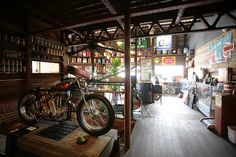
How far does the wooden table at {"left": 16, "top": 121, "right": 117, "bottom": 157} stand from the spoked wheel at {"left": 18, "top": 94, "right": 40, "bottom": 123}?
1.93 feet

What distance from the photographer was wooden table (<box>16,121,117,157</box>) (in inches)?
77.4

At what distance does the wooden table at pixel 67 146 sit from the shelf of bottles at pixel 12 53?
2010 mm

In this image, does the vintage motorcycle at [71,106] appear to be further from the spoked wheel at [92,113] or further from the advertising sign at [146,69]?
the advertising sign at [146,69]

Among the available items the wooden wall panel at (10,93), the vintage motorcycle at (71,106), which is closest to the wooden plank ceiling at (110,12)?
the vintage motorcycle at (71,106)

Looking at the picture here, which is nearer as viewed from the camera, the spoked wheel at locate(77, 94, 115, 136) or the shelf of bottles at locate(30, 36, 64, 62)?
the spoked wheel at locate(77, 94, 115, 136)

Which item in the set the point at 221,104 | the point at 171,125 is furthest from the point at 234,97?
the point at 171,125

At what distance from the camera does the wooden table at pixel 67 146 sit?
196cm

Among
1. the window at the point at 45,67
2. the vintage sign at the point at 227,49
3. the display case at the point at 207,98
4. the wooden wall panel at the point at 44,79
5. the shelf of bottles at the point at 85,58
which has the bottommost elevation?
the display case at the point at 207,98

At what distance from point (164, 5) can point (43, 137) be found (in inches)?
119

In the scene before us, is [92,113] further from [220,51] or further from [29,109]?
[220,51]

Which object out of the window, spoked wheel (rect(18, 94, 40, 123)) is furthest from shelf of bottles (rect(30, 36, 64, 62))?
spoked wheel (rect(18, 94, 40, 123))

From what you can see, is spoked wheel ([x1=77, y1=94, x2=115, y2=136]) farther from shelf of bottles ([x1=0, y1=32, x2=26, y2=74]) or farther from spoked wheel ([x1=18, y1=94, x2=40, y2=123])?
shelf of bottles ([x1=0, y1=32, x2=26, y2=74])

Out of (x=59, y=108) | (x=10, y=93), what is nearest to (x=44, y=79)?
(x=10, y=93)

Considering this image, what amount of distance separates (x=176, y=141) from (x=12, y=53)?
446 centimetres
